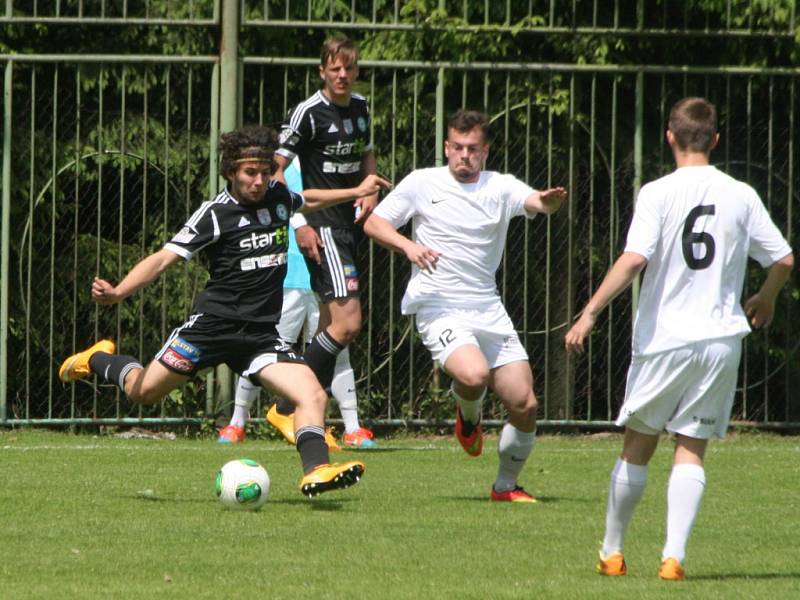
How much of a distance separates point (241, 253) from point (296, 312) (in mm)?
2694

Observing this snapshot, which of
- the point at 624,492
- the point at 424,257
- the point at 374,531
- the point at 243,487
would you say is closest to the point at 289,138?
the point at 424,257

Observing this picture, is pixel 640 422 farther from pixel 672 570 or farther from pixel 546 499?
pixel 546 499

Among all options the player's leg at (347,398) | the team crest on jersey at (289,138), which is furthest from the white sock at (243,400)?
the team crest on jersey at (289,138)

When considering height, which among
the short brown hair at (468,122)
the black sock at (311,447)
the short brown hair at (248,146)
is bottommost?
the black sock at (311,447)

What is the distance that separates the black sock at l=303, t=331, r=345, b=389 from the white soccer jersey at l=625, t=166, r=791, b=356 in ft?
13.8

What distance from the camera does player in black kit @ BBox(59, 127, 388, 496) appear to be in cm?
739

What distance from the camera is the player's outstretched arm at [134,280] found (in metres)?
7.11

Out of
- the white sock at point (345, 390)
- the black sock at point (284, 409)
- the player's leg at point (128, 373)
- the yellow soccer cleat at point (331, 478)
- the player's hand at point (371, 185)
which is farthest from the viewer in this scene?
the white sock at point (345, 390)

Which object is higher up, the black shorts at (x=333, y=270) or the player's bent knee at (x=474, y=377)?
the black shorts at (x=333, y=270)

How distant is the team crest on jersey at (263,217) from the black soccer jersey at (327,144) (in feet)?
6.06

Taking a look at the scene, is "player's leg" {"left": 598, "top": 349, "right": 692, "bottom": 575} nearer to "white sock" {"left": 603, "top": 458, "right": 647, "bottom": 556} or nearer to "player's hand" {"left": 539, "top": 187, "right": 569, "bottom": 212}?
"white sock" {"left": 603, "top": 458, "right": 647, "bottom": 556}

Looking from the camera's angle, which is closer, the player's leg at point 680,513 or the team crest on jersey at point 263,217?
the player's leg at point 680,513

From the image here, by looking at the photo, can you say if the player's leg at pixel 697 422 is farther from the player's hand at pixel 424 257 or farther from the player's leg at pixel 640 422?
the player's hand at pixel 424 257

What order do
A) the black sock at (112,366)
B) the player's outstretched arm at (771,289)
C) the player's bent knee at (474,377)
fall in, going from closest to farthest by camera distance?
the player's outstretched arm at (771,289) → the player's bent knee at (474,377) → the black sock at (112,366)
